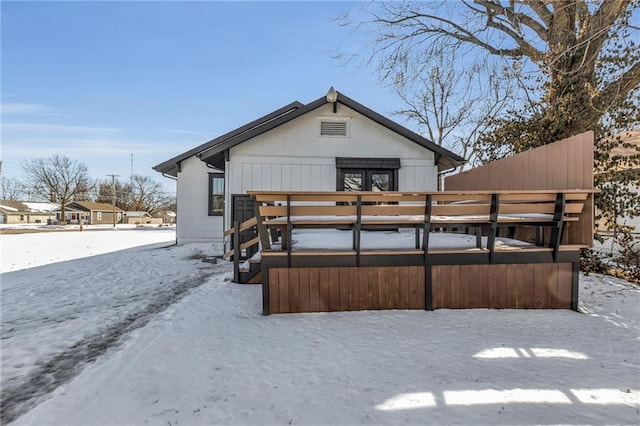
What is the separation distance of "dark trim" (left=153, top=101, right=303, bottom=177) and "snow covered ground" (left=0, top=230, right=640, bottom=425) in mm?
6529

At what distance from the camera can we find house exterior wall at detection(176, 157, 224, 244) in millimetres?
11773

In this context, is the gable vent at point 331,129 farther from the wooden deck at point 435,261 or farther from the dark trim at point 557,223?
the dark trim at point 557,223

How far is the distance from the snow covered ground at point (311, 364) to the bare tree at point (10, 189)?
78.2 m

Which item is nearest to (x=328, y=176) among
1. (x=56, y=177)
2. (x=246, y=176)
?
(x=246, y=176)

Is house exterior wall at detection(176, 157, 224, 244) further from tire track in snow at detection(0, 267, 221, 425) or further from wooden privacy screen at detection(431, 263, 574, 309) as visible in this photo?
wooden privacy screen at detection(431, 263, 574, 309)

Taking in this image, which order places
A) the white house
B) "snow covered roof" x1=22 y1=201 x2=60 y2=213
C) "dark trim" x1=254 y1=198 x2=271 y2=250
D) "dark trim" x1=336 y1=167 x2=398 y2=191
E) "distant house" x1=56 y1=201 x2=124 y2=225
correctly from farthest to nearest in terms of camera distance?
1. "snow covered roof" x1=22 y1=201 x2=60 y2=213
2. "distant house" x1=56 y1=201 x2=124 y2=225
3. "dark trim" x1=336 y1=167 x2=398 y2=191
4. the white house
5. "dark trim" x1=254 y1=198 x2=271 y2=250

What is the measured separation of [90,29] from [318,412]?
37.2 ft

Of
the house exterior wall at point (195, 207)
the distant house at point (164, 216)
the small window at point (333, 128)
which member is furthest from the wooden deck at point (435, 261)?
the distant house at point (164, 216)

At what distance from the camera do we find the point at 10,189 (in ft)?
196

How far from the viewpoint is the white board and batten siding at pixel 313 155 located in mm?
8289

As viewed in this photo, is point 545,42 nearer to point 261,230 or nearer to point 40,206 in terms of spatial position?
point 261,230

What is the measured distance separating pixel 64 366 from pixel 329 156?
6908 millimetres

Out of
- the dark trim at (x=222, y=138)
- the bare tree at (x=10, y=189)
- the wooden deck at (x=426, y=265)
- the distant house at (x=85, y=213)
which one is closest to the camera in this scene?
the wooden deck at (x=426, y=265)

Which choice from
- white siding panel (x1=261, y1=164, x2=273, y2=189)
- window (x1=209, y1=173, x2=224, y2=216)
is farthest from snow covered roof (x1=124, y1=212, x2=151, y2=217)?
white siding panel (x1=261, y1=164, x2=273, y2=189)
